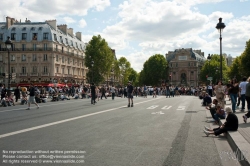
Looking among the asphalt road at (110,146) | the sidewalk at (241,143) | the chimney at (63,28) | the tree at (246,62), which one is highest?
the chimney at (63,28)

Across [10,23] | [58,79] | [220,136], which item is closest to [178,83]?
[58,79]

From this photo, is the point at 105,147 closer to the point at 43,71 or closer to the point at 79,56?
the point at 43,71

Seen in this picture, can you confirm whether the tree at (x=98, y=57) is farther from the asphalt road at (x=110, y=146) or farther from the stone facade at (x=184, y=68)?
the asphalt road at (x=110, y=146)

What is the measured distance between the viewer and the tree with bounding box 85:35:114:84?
262 ft

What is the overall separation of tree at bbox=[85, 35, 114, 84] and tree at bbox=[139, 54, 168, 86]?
39477 mm

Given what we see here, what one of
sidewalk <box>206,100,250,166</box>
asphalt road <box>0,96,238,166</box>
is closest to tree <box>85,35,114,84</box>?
asphalt road <box>0,96,238,166</box>

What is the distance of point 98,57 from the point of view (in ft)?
264

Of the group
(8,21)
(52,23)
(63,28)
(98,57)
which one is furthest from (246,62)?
(8,21)

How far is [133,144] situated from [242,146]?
102 inches

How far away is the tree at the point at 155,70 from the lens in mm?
118750

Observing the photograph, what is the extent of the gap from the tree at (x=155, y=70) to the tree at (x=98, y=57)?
3948cm

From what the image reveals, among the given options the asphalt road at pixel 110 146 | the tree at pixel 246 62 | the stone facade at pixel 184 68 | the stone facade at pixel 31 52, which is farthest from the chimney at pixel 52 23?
the asphalt road at pixel 110 146

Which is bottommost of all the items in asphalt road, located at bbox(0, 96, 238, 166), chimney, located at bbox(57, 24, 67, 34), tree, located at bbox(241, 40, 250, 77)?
asphalt road, located at bbox(0, 96, 238, 166)

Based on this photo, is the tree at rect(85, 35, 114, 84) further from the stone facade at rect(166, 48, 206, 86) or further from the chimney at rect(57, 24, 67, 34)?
the stone facade at rect(166, 48, 206, 86)
